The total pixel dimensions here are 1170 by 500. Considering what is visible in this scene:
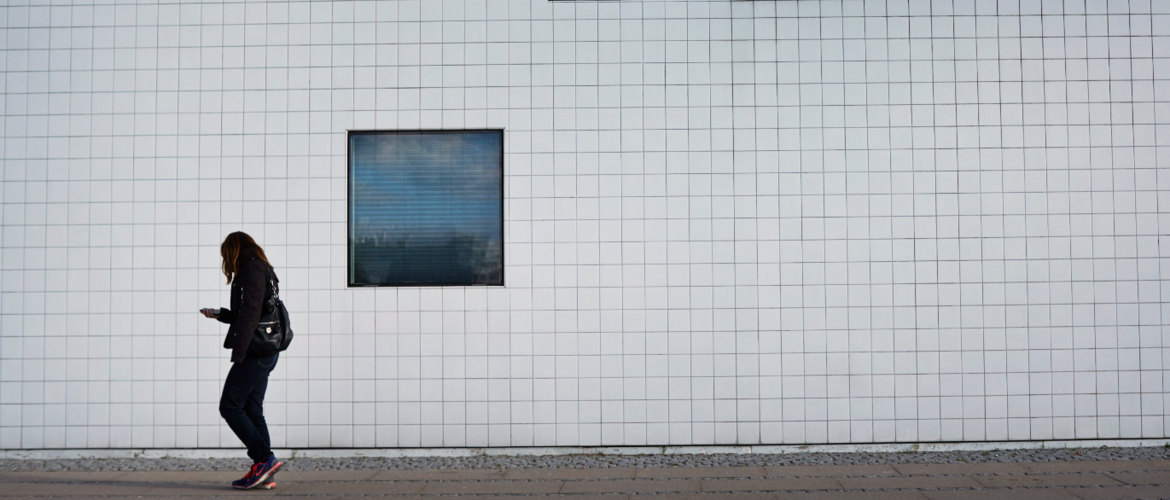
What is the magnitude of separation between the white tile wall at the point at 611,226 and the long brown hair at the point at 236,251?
3.02 feet

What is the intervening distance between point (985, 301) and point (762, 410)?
1.87 m

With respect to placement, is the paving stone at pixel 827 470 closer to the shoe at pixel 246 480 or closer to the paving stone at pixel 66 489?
the shoe at pixel 246 480

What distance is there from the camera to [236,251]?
4430 mm

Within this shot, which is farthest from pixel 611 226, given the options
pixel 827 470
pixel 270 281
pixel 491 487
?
pixel 270 281

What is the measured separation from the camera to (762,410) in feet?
17.7

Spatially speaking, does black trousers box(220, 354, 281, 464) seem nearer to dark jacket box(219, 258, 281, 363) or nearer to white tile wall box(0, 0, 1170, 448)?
dark jacket box(219, 258, 281, 363)

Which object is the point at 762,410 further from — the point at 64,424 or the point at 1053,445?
the point at 64,424

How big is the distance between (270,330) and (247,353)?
19 centimetres

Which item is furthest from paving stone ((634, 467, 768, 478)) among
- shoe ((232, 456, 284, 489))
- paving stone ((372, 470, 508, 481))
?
shoe ((232, 456, 284, 489))

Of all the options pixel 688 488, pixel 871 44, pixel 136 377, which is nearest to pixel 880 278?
pixel 871 44

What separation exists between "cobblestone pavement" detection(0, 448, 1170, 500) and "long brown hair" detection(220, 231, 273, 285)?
1.41m

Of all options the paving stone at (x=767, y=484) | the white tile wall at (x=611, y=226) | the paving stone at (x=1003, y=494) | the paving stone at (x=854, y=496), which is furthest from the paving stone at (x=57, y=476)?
the paving stone at (x=1003, y=494)

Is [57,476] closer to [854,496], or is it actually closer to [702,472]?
[702,472]

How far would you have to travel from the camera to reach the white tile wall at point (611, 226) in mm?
5391
